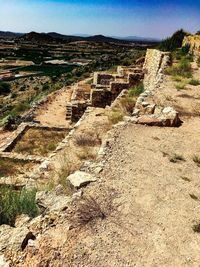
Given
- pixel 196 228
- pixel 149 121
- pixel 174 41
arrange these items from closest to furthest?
pixel 196 228
pixel 149 121
pixel 174 41

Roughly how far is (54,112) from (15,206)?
1451 cm

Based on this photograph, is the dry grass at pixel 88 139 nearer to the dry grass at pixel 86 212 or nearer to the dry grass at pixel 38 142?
the dry grass at pixel 38 142

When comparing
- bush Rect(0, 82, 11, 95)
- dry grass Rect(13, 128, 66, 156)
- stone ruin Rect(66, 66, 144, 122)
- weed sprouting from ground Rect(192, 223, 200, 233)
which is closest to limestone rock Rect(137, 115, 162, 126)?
dry grass Rect(13, 128, 66, 156)

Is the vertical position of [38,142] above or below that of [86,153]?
below

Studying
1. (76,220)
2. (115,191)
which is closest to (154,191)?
(115,191)

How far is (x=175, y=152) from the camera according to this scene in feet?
26.2

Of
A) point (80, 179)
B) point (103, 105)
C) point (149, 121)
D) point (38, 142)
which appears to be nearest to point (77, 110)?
point (103, 105)

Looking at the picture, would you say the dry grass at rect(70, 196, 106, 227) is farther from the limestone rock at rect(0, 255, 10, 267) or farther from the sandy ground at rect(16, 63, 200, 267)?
→ the limestone rock at rect(0, 255, 10, 267)

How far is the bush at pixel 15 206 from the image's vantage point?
17.9 feet

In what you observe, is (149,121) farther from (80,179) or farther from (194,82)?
(194,82)

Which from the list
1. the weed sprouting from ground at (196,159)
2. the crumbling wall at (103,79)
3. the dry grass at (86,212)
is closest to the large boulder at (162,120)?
the weed sprouting from ground at (196,159)

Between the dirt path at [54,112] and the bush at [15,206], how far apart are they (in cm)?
1106

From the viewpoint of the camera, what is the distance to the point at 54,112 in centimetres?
1992

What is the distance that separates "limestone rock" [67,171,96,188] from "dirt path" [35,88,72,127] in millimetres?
10663
